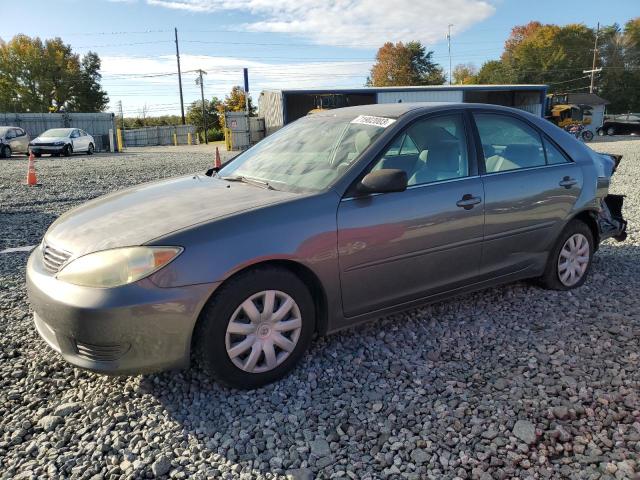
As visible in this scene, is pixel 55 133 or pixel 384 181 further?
pixel 55 133

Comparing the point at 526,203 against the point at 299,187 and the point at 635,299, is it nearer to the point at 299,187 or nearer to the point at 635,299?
the point at 635,299

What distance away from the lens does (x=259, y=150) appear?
13.4ft

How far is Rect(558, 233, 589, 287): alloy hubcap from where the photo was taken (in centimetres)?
432

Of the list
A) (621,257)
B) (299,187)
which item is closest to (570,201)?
(621,257)

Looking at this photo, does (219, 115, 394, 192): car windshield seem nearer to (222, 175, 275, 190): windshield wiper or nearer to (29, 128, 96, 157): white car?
(222, 175, 275, 190): windshield wiper

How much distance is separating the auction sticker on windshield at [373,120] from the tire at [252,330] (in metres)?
1.31

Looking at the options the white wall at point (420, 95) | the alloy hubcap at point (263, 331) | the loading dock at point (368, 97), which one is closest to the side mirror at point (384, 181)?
the alloy hubcap at point (263, 331)

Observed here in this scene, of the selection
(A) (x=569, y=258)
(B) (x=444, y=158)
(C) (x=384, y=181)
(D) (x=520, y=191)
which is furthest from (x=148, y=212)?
(A) (x=569, y=258)

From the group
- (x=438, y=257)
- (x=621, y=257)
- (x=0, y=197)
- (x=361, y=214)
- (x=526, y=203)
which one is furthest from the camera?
(x=0, y=197)

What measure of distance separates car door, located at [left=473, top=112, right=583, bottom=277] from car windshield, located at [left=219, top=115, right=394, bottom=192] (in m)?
0.91

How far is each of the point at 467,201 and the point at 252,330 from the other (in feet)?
5.72

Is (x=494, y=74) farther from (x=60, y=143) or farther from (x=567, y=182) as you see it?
(x=567, y=182)

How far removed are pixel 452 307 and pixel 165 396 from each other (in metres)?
2.25

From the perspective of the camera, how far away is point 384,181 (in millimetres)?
3045
